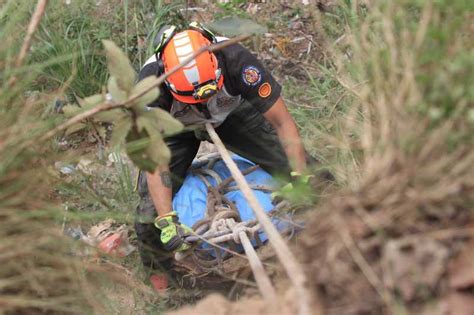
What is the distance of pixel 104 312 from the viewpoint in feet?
4.99

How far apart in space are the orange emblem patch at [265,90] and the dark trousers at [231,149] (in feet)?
0.75

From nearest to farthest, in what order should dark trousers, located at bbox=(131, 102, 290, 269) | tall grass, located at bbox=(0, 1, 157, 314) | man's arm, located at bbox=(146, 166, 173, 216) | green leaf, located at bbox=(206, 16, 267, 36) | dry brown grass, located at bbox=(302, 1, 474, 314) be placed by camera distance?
dry brown grass, located at bbox=(302, 1, 474, 314) < tall grass, located at bbox=(0, 1, 157, 314) < green leaf, located at bbox=(206, 16, 267, 36) < man's arm, located at bbox=(146, 166, 173, 216) < dark trousers, located at bbox=(131, 102, 290, 269)

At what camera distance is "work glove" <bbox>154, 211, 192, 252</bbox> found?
10.3ft

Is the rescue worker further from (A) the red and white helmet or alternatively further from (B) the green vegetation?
(B) the green vegetation

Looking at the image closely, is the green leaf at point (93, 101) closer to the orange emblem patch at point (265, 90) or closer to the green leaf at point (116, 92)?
the green leaf at point (116, 92)

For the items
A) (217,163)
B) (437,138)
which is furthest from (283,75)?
(437,138)

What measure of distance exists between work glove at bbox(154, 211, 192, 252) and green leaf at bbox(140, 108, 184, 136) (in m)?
1.56

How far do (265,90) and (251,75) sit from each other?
16 centimetres

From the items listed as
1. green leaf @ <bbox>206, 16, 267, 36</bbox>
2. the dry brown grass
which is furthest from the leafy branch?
green leaf @ <bbox>206, 16, 267, 36</bbox>

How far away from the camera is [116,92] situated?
150cm

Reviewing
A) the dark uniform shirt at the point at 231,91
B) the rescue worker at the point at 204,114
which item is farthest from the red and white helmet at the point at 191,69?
the dark uniform shirt at the point at 231,91

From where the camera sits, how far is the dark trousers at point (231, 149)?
12.0 ft

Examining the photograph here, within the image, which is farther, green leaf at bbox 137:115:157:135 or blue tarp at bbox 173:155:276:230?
blue tarp at bbox 173:155:276:230

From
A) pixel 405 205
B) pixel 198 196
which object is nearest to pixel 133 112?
pixel 405 205
